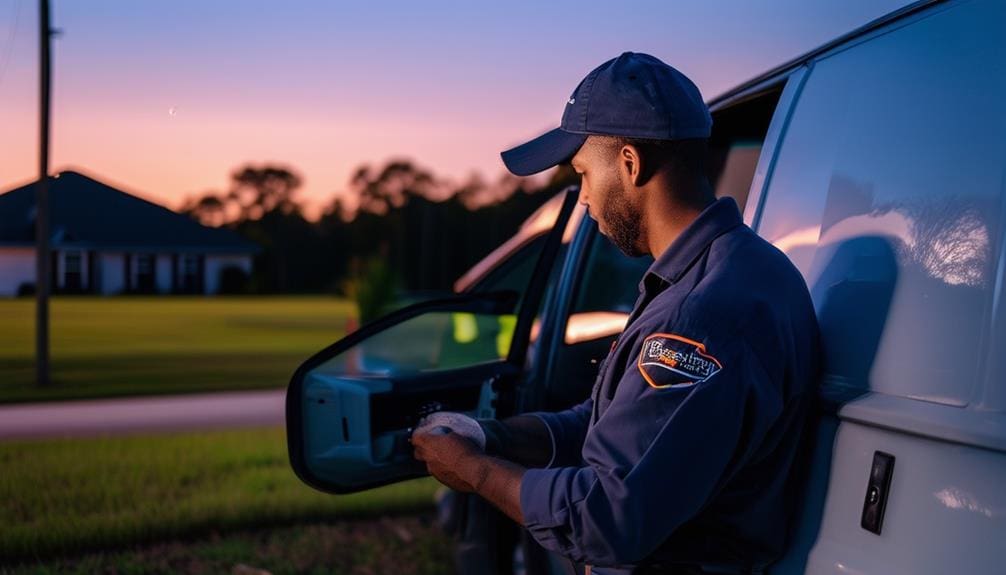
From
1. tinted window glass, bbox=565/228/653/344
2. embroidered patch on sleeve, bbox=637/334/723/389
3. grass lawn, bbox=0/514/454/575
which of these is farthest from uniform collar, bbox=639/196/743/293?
grass lawn, bbox=0/514/454/575

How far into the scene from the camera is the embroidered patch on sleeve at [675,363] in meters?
1.68

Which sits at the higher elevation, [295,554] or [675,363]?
[675,363]

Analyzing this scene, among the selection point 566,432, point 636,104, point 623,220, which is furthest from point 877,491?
point 566,432

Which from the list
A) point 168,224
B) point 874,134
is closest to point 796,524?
point 874,134

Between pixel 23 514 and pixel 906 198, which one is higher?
pixel 906 198

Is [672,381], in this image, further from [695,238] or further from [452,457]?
[452,457]

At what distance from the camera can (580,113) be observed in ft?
6.63

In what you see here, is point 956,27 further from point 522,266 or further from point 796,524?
point 522,266

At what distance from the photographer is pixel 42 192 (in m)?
4.54

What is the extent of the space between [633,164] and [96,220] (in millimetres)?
3136

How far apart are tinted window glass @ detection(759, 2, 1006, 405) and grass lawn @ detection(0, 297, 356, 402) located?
3.90m

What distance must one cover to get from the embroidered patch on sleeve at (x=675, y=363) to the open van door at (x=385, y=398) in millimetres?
1243

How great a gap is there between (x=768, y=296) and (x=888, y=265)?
0.22 m

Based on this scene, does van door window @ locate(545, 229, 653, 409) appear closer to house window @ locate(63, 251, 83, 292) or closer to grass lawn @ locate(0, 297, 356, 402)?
grass lawn @ locate(0, 297, 356, 402)
